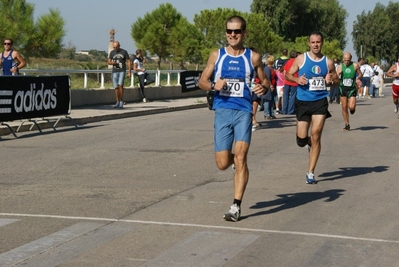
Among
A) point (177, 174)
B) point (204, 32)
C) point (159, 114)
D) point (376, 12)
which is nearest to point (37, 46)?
point (159, 114)

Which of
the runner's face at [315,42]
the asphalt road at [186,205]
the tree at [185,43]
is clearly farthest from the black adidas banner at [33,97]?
the tree at [185,43]

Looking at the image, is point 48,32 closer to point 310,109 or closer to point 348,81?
point 348,81

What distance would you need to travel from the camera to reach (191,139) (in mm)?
16703

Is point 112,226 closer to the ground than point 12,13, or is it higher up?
closer to the ground

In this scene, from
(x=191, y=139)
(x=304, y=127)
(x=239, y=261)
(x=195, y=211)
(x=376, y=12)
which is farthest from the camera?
(x=376, y=12)

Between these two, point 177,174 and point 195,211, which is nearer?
point 195,211

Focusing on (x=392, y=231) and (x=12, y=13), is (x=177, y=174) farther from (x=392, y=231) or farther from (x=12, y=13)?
(x=12, y=13)

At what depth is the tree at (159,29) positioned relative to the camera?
72.4 meters

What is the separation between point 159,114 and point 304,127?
558 inches

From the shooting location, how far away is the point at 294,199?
383 inches

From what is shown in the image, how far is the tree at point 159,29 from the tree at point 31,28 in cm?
3377

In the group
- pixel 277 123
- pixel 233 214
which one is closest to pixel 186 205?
pixel 233 214

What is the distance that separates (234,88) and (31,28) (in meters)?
29.8

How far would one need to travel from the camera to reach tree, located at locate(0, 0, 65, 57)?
36500 millimetres
